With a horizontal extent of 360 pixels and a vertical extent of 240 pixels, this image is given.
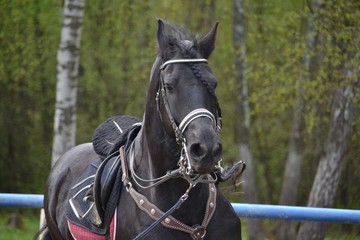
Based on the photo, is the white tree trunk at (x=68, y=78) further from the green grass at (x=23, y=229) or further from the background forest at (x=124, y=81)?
the background forest at (x=124, y=81)

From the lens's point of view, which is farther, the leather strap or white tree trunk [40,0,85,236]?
white tree trunk [40,0,85,236]

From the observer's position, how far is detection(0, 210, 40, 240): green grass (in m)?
13.3

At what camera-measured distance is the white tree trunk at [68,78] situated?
10.6m

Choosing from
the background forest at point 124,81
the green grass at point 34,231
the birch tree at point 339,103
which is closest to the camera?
the birch tree at point 339,103

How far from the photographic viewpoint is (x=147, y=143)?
15.8 ft

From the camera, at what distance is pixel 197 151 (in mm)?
4102

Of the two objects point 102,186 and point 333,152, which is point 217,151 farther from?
point 333,152

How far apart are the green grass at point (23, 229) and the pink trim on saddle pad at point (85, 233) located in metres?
7.67

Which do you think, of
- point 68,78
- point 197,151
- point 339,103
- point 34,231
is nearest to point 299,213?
point 197,151

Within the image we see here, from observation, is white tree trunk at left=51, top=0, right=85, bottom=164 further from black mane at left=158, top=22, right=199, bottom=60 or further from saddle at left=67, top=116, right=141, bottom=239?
black mane at left=158, top=22, right=199, bottom=60

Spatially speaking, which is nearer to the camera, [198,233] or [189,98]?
[189,98]

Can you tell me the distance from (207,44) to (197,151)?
2.66 ft

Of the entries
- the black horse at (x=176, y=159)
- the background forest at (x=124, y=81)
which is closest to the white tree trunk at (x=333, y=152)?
the background forest at (x=124, y=81)

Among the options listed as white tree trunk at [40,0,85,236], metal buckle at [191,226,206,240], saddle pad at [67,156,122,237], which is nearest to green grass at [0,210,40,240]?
white tree trunk at [40,0,85,236]
